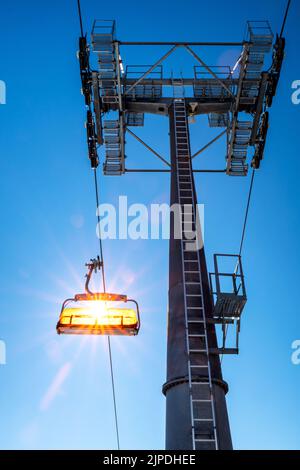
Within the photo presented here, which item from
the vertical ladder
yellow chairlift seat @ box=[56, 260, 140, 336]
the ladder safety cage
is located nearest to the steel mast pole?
the vertical ladder

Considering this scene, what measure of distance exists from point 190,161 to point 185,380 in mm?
7240

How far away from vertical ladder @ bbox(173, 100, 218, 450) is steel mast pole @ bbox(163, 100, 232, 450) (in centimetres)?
2

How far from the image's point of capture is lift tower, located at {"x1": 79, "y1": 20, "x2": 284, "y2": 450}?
982cm

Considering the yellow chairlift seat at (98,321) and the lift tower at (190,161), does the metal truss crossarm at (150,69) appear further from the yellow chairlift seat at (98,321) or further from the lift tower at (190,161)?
the yellow chairlift seat at (98,321)

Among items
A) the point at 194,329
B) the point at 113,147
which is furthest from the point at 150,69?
the point at 194,329

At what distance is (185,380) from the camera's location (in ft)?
32.9

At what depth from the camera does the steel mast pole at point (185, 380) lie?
9.31 metres

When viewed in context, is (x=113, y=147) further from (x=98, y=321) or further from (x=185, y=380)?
(x=98, y=321)

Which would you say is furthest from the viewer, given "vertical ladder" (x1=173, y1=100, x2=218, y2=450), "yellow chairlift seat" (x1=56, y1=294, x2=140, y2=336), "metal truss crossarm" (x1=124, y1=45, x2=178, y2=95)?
"metal truss crossarm" (x1=124, y1=45, x2=178, y2=95)

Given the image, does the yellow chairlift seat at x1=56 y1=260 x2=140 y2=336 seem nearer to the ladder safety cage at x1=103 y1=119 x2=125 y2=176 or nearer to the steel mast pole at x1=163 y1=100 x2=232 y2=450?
the steel mast pole at x1=163 y1=100 x2=232 y2=450

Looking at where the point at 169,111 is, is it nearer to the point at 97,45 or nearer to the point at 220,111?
the point at 220,111

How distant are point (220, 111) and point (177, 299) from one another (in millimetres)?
9311
